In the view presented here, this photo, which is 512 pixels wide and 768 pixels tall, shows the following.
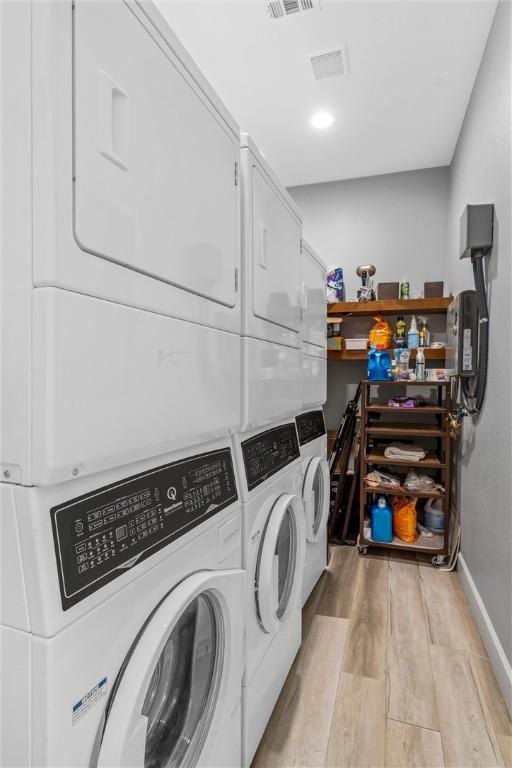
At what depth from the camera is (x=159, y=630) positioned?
27.0 inches

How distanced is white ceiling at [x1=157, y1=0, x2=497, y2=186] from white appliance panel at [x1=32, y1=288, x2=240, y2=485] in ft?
6.08

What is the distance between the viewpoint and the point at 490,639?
1.75m

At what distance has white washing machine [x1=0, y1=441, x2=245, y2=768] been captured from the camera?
21.2 inches

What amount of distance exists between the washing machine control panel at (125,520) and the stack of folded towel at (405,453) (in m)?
2.07

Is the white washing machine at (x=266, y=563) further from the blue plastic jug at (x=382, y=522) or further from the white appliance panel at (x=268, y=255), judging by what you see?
the blue plastic jug at (x=382, y=522)

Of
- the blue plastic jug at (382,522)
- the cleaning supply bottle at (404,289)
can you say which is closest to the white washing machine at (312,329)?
the blue plastic jug at (382,522)

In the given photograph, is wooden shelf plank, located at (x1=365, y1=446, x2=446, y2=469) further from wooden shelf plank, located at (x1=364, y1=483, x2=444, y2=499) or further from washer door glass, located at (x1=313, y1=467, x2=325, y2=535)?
washer door glass, located at (x1=313, y1=467, x2=325, y2=535)

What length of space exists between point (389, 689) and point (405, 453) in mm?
1452

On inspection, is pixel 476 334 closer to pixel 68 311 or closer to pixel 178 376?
pixel 178 376

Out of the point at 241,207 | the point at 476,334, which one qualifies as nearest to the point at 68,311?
the point at 241,207

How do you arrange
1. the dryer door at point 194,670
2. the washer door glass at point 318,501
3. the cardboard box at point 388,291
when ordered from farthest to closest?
1. the cardboard box at point 388,291
2. the washer door glass at point 318,501
3. the dryer door at point 194,670

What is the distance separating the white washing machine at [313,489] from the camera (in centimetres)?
190

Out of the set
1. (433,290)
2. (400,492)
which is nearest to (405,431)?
(400,492)

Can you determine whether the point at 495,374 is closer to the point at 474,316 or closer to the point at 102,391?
the point at 474,316
